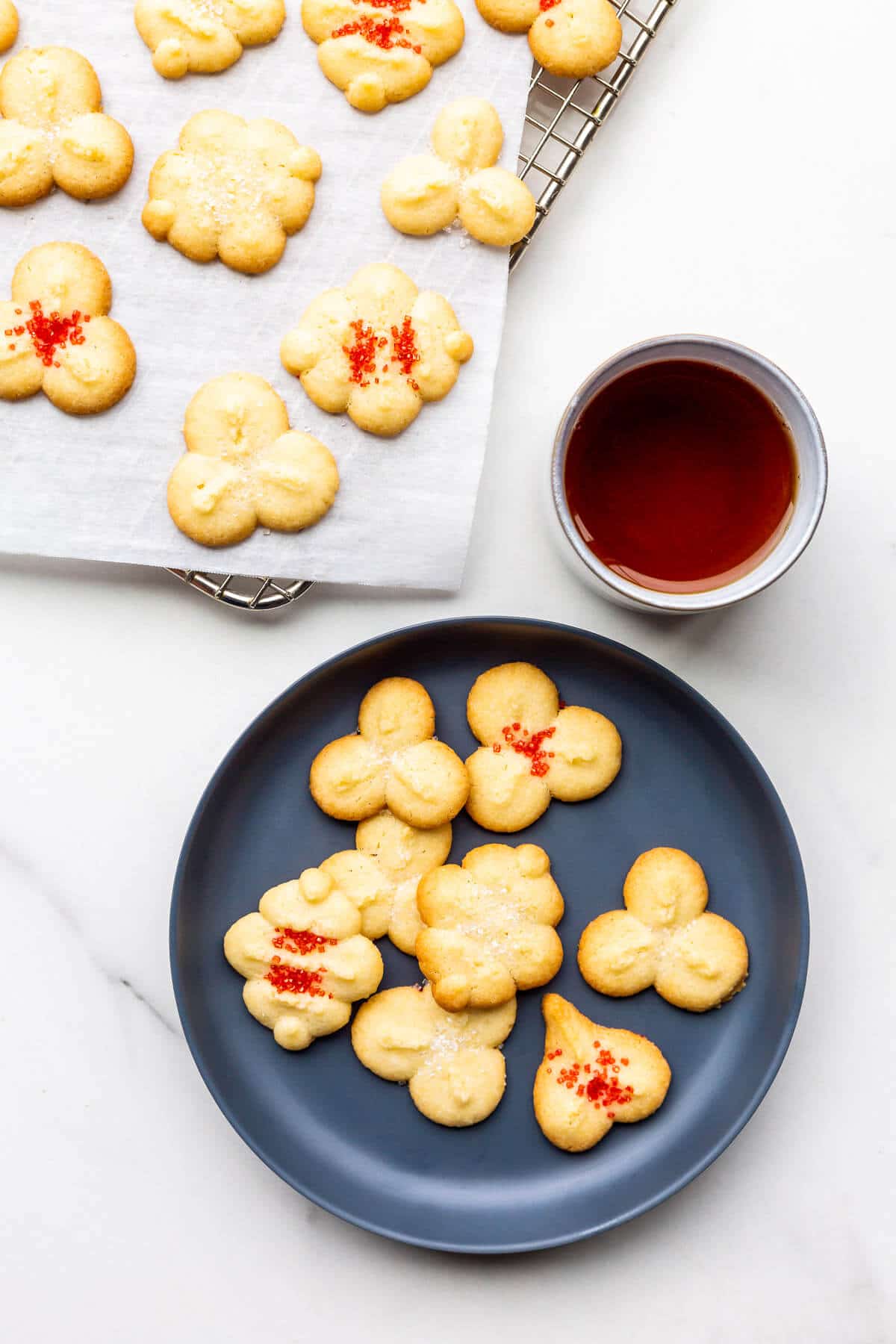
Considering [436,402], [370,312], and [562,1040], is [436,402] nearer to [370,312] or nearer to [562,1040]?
[370,312]

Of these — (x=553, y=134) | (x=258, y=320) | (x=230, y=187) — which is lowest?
(x=258, y=320)

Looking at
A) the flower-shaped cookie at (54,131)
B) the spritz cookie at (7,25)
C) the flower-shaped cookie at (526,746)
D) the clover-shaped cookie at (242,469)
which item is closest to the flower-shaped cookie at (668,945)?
the flower-shaped cookie at (526,746)

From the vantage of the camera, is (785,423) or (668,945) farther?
(668,945)

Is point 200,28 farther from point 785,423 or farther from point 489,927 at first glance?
point 489,927

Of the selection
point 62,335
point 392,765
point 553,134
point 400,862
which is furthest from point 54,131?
point 400,862

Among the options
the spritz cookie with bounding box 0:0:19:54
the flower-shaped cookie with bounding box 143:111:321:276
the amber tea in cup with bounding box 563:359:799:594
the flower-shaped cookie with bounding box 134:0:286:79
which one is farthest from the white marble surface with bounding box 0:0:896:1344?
the spritz cookie with bounding box 0:0:19:54

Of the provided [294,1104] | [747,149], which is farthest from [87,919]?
[747,149]

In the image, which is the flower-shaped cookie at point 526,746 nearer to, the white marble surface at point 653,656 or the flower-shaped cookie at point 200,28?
the white marble surface at point 653,656
